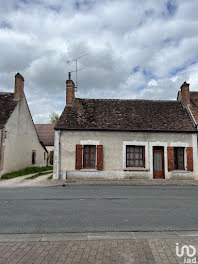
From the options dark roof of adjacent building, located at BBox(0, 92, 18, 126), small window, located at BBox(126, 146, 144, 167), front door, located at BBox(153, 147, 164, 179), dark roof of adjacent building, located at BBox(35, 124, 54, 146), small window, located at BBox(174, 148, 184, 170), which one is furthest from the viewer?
dark roof of adjacent building, located at BBox(35, 124, 54, 146)

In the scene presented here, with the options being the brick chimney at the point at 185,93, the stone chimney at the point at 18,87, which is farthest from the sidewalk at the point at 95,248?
the stone chimney at the point at 18,87

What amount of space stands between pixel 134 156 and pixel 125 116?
3.21 metres

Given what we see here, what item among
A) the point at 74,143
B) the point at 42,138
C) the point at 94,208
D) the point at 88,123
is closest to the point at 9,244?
the point at 94,208

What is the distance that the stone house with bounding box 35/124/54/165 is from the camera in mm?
29080

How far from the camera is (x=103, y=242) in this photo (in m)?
3.83

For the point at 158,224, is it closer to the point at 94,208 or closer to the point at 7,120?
the point at 94,208

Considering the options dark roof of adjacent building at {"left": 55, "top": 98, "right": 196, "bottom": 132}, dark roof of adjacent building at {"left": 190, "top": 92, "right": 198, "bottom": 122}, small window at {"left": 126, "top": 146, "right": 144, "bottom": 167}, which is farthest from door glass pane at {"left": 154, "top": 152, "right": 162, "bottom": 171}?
dark roof of adjacent building at {"left": 190, "top": 92, "right": 198, "bottom": 122}

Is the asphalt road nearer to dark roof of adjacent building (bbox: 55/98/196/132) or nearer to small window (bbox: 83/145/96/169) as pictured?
small window (bbox: 83/145/96/169)

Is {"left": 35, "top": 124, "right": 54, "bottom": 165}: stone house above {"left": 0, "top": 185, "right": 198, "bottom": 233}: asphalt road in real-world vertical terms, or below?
above

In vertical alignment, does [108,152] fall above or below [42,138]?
below

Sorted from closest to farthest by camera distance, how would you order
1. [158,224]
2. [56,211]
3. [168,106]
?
[158,224] → [56,211] → [168,106]

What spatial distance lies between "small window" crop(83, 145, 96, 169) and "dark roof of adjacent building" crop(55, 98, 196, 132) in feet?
4.58

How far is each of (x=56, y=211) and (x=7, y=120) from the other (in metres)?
10.9

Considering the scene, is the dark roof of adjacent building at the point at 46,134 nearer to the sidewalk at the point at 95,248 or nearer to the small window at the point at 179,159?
the small window at the point at 179,159
